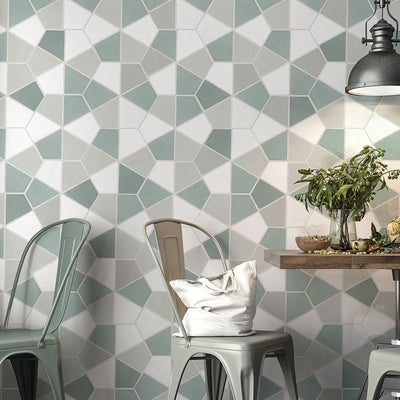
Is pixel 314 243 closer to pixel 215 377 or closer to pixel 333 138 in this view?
pixel 333 138

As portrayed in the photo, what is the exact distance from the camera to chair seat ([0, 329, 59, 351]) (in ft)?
8.06

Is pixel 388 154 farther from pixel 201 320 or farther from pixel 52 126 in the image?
pixel 52 126

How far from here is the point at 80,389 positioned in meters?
A: 2.97

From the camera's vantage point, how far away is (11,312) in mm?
2994

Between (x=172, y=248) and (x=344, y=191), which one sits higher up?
(x=344, y=191)

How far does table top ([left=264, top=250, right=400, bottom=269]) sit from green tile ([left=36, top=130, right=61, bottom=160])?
1294 mm

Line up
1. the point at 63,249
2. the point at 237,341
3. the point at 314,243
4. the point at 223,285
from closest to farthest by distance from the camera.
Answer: the point at 237,341
the point at 223,285
the point at 314,243
the point at 63,249

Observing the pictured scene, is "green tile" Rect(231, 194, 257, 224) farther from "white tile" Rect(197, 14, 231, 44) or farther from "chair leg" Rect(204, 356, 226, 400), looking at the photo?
"white tile" Rect(197, 14, 231, 44)

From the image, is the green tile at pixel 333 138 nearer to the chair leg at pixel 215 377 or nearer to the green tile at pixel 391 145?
the green tile at pixel 391 145

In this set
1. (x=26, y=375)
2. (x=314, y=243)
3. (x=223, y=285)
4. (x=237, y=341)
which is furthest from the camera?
(x=26, y=375)

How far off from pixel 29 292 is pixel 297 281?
137cm

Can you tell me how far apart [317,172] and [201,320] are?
91 cm

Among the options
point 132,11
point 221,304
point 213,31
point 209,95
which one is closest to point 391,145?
point 209,95

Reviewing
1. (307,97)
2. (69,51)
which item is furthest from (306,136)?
(69,51)
